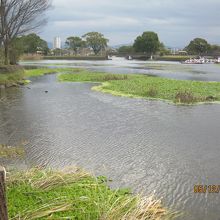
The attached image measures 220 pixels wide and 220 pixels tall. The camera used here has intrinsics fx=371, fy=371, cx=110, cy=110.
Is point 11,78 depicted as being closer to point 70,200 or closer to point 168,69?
point 70,200

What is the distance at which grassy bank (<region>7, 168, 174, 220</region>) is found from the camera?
6.61m

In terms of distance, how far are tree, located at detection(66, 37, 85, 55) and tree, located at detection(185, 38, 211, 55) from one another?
1872 inches

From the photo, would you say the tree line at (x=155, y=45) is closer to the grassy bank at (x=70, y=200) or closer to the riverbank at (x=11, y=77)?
the riverbank at (x=11, y=77)

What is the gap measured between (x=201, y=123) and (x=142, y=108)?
15.0ft

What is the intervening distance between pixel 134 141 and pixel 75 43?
477ft

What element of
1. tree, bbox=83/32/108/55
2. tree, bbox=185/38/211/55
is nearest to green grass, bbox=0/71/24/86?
tree, bbox=185/38/211/55

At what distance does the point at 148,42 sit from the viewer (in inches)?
4835

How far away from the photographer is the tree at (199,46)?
403 ft

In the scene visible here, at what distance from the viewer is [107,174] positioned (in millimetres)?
9758

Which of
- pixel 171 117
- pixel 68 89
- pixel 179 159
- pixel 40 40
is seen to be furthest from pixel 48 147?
pixel 40 40

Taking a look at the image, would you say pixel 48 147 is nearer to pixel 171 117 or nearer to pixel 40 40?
pixel 171 117

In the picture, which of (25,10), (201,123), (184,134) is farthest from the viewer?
(25,10)

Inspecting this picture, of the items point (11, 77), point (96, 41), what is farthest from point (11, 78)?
point (96, 41)
